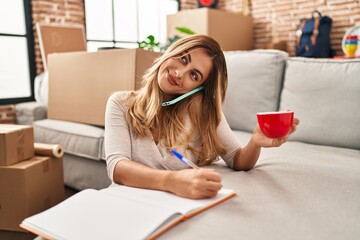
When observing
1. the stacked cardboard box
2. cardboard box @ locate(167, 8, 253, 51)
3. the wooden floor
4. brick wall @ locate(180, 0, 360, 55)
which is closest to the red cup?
the stacked cardboard box

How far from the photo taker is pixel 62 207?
0.75m

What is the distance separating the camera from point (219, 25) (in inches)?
163

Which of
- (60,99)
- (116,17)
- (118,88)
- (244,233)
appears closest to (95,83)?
(118,88)

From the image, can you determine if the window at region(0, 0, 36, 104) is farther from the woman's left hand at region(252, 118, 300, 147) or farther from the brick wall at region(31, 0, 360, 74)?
the woman's left hand at region(252, 118, 300, 147)

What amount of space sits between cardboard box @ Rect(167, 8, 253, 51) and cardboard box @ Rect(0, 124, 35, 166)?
9.01 feet

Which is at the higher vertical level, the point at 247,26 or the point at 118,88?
the point at 247,26

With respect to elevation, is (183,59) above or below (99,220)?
above

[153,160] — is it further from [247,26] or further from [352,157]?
[247,26]

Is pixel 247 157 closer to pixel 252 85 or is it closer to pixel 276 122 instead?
pixel 276 122

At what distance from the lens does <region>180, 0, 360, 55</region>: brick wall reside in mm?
3920

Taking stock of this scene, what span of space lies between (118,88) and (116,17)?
2392mm

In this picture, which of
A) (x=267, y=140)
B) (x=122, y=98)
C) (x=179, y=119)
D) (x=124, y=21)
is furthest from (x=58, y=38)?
(x=267, y=140)

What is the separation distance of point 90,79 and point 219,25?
2.41m

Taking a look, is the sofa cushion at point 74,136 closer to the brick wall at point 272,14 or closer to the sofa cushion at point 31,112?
the sofa cushion at point 31,112
